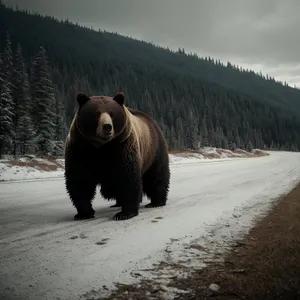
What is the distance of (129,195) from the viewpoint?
5.75m

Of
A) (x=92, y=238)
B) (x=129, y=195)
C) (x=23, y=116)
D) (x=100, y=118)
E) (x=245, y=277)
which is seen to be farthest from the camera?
(x=23, y=116)

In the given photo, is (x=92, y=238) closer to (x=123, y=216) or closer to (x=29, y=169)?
(x=123, y=216)

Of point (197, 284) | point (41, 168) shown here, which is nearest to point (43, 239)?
point (197, 284)

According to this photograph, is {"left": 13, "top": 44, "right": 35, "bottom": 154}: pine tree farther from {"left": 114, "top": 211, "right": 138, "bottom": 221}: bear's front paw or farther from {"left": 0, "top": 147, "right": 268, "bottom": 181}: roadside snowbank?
{"left": 114, "top": 211, "right": 138, "bottom": 221}: bear's front paw

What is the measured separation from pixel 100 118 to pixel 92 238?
1889 millimetres

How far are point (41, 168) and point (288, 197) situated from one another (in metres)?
11.8

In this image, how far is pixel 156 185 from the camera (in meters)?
7.45

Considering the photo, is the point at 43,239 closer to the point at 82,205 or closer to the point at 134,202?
the point at 82,205

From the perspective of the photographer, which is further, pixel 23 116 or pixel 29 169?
pixel 23 116

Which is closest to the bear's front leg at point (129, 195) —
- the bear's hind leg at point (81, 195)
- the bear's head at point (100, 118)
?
the bear's hind leg at point (81, 195)

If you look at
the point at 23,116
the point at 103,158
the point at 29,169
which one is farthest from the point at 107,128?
the point at 23,116

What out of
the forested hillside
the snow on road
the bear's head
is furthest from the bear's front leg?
the forested hillside

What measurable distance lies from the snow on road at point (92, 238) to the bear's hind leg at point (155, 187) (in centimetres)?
26

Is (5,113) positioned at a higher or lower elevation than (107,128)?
higher
